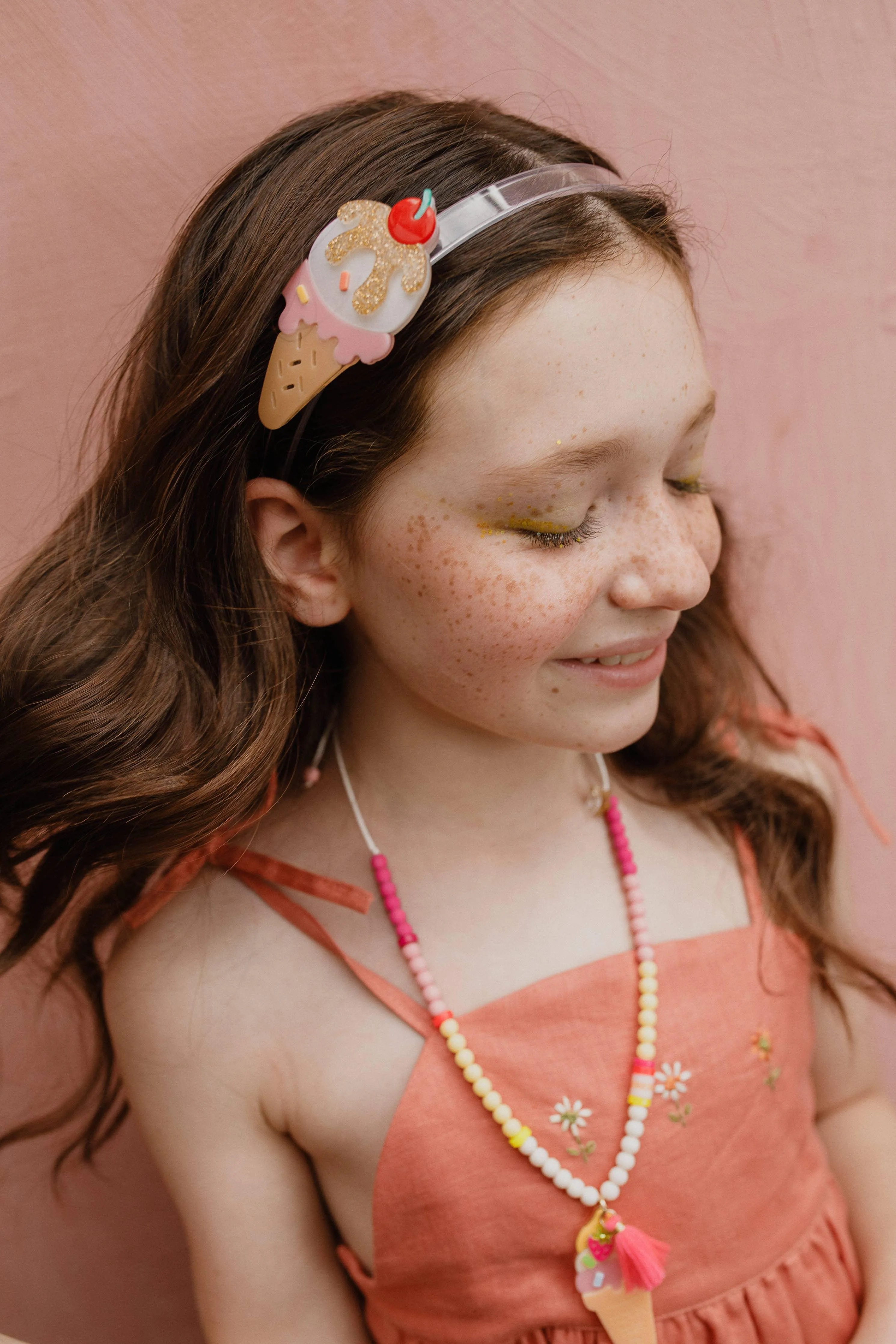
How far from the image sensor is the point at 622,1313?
2.61 ft

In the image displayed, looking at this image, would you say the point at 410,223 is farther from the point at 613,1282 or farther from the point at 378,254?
the point at 613,1282

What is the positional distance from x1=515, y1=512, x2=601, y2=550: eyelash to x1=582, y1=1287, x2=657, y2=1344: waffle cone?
0.52 meters

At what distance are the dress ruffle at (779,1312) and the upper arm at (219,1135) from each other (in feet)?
0.36

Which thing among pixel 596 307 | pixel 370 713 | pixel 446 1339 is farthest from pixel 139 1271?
pixel 596 307

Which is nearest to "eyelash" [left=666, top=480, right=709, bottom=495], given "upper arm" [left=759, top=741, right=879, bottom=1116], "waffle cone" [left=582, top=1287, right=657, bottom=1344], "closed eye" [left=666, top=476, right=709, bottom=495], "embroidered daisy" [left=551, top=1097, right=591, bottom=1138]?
"closed eye" [left=666, top=476, right=709, bottom=495]

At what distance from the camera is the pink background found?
2.94 feet

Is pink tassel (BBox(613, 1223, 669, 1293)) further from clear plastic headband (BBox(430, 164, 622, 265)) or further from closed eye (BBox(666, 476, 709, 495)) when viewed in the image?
clear plastic headband (BBox(430, 164, 622, 265))

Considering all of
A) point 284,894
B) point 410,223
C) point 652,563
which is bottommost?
point 284,894

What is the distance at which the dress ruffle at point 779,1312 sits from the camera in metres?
0.83

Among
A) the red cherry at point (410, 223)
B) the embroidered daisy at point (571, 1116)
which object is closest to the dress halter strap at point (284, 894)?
the embroidered daisy at point (571, 1116)

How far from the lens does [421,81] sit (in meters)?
0.95

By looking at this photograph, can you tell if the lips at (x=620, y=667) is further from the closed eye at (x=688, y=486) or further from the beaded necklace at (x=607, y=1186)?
the beaded necklace at (x=607, y=1186)

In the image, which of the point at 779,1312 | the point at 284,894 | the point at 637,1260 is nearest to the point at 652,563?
the point at 284,894

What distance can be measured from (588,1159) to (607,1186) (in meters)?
0.02
